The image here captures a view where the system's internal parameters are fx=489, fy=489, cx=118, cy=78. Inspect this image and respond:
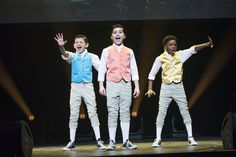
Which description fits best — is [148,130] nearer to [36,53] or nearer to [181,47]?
[181,47]

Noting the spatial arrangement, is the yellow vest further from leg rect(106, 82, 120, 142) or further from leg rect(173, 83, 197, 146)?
leg rect(106, 82, 120, 142)

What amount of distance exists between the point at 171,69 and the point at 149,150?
1242mm

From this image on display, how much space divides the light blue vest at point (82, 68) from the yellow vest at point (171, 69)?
1048 millimetres

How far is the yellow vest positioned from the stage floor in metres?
0.93

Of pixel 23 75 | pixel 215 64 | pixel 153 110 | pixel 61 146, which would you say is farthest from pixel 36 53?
pixel 215 64

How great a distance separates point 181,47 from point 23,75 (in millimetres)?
2531

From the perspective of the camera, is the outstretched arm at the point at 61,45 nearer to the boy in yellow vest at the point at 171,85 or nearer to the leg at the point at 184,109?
the boy in yellow vest at the point at 171,85

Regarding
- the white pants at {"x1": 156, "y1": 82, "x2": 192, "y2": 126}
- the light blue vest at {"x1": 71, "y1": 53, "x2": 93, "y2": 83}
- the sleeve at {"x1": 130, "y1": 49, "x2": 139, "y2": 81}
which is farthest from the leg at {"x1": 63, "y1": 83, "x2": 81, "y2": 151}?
the white pants at {"x1": 156, "y1": 82, "x2": 192, "y2": 126}

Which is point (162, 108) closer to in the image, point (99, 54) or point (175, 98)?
point (175, 98)

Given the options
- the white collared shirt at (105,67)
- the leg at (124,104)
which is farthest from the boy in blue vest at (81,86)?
the leg at (124,104)

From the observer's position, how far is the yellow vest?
6.86m

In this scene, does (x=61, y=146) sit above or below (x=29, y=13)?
below

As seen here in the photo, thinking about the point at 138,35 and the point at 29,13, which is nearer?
the point at 29,13

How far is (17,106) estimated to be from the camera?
7.68 meters
